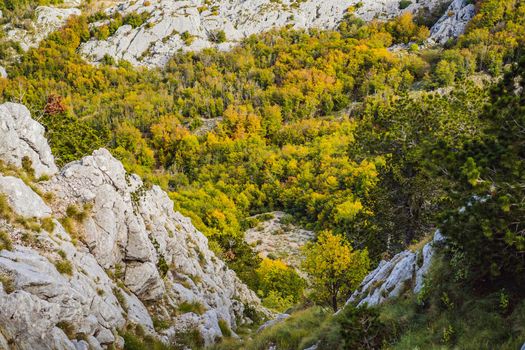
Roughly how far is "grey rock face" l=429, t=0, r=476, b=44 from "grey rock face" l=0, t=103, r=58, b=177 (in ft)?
591

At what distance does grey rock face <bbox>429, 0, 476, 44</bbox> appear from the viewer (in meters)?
167

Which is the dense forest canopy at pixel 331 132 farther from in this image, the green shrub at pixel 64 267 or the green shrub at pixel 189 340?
the green shrub at pixel 64 267

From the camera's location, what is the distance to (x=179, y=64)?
7781 inches

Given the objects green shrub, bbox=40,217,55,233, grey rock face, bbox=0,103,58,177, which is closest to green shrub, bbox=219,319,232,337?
green shrub, bbox=40,217,55,233

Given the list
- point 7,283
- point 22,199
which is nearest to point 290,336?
point 7,283

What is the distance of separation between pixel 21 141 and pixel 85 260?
29.9ft

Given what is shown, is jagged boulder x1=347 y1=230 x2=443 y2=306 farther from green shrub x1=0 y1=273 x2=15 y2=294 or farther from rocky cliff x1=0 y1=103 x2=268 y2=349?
green shrub x1=0 y1=273 x2=15 y2=294

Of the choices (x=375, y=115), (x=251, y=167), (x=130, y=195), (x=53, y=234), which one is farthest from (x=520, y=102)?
(x=251, y=167)

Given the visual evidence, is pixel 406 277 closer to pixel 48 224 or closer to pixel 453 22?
pixel 48 224

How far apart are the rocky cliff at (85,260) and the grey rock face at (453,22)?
175933 mm

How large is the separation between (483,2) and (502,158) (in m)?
182

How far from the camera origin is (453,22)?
171 m

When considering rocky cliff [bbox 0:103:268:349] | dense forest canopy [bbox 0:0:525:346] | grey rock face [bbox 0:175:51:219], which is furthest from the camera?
grey rock face [bbox 0:175:51:219]

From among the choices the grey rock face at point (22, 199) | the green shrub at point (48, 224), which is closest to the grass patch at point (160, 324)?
the green shrub at point (48, 224)
